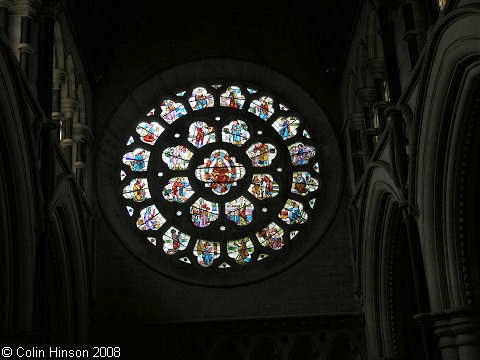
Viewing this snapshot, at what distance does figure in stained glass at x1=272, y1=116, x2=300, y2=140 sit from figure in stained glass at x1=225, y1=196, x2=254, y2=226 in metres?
1.40

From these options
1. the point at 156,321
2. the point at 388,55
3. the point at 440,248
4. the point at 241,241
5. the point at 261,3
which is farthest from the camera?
the point at 261,3

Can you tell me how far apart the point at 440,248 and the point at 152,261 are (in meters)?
5.70

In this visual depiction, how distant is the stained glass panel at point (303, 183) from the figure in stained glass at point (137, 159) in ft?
8.44

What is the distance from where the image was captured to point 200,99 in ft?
49.4

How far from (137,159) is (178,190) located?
915 mm

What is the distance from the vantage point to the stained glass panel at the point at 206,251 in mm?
13828

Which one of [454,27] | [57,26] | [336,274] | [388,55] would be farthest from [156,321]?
[454,27]

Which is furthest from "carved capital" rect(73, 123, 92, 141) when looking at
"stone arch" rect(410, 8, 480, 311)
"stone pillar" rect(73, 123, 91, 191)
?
"stone arch" rect(410, 8, 480, 311)

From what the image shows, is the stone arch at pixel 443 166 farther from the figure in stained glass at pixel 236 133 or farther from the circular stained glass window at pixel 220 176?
the figure in stained glass at pixel 236 133

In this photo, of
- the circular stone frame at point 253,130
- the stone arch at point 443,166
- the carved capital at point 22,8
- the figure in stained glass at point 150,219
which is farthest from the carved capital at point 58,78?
the stone arch at point 443,166

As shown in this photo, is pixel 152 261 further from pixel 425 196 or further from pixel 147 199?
pixel 425 196

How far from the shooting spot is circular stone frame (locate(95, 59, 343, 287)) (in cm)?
1359

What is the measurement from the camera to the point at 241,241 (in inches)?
551

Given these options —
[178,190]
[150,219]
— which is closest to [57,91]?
[150,219]
